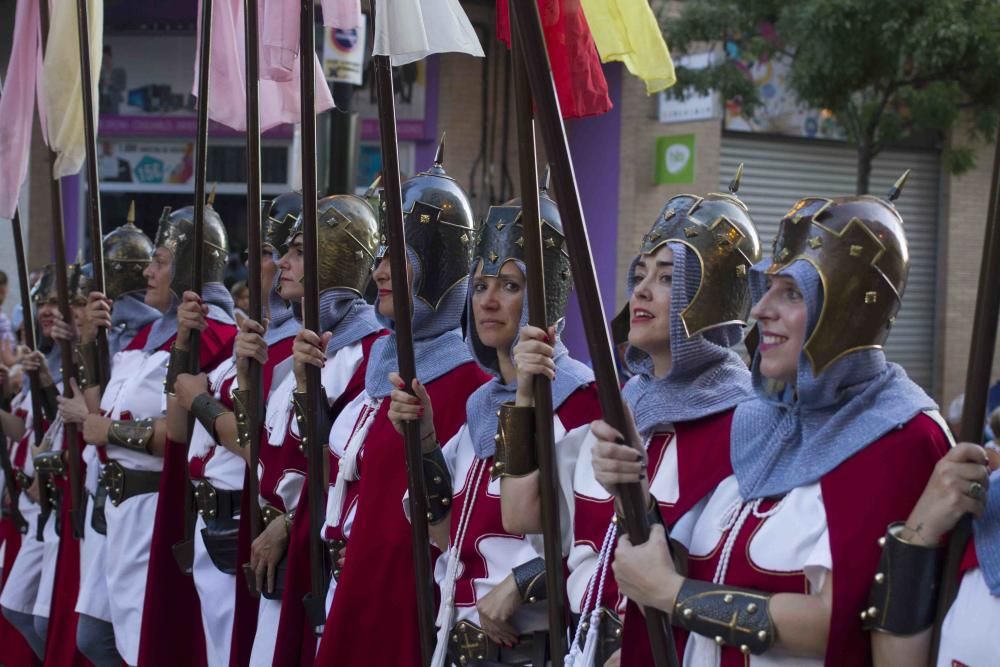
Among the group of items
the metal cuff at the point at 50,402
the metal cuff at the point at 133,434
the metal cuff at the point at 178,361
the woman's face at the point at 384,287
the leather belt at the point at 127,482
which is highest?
the woman's face at the point at 384,287

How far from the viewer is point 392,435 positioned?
4234 mm

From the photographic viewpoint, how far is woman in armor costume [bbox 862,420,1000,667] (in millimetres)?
2490

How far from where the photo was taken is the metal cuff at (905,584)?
2.57 m

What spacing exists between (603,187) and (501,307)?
34.7ft

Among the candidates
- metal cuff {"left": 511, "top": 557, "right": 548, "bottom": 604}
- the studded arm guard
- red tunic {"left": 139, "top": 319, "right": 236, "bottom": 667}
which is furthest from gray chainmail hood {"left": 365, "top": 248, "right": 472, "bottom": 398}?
red tunic {"left": 139, "top": 319, "right": 236, "bottom": 667}

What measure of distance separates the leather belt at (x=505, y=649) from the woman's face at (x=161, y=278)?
304 centimetres

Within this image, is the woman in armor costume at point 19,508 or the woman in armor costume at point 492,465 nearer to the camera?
the woman in armor costume at point 492,465

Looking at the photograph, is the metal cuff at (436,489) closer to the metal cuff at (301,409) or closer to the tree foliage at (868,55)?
the metal cuff at (301,409)

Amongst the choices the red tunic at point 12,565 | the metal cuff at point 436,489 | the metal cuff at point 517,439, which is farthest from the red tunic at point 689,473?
the red tunic at point 12,565

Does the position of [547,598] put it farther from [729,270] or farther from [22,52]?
[22,52]

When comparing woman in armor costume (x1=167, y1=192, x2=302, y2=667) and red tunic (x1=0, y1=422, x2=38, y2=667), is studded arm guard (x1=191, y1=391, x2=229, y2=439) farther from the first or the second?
red tunic (x1=0, y1=422, x2=38, y2=667)

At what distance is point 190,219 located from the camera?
6340 mm

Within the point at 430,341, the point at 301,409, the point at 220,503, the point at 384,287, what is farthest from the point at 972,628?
the point at 220,503

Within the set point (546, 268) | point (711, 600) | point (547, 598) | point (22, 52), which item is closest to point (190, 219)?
point (22, 52)
